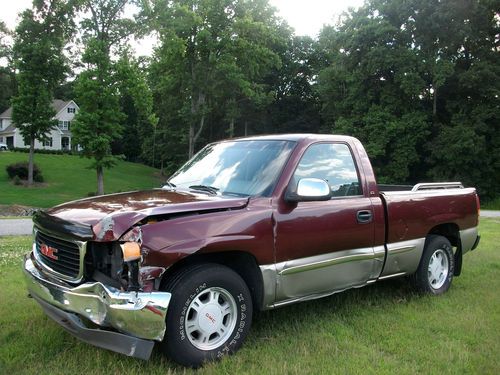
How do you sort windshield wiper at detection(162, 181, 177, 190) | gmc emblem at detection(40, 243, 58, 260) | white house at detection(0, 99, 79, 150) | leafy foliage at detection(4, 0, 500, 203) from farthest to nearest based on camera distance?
white house at detection(0, 99, 79, 150) → leafy foliage at detection(4, 0, 500, 203) → windshield wiper at detection(162, 181, 177, 190) → gmc emblem at detection(40, 243, 58, 260)

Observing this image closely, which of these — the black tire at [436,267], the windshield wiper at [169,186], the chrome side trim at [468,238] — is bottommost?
the black tire at [436,267]

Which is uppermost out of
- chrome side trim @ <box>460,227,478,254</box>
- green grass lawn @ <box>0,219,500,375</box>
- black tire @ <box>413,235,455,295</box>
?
chrome side trim @ <box>460,227,478,254</box>

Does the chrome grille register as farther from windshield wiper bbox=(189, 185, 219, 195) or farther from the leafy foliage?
the leafy foliage

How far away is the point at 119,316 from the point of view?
139 inches

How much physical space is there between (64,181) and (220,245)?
136 feet

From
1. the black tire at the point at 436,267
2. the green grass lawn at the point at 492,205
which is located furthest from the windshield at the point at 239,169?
the green grass lawn at the point at 492,205

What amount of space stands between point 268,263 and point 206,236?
0.69 meters

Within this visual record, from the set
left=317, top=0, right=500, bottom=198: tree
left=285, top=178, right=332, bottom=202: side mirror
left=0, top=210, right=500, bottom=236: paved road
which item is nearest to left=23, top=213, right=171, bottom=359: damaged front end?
left=285, top=178, right=332, bottom=202: side mirror

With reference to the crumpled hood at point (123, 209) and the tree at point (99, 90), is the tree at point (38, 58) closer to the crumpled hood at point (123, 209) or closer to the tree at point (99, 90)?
the tree at point (99, 90)

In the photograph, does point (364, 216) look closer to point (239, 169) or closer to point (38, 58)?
point (239, 169)

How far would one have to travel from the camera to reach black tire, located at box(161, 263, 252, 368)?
12.3 feet

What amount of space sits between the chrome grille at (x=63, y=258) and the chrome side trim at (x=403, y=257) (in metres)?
3.24

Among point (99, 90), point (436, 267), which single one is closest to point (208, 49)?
point (99, 90)

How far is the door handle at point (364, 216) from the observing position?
5.09 m
